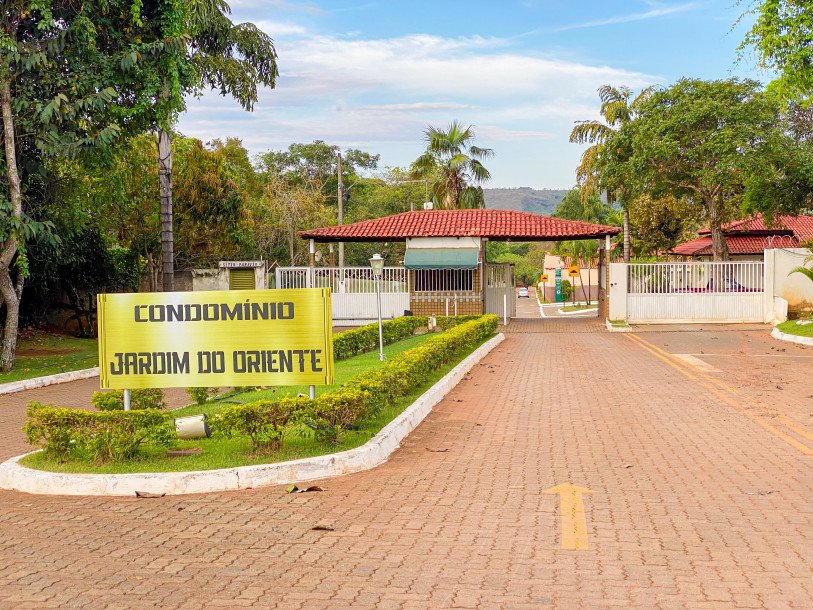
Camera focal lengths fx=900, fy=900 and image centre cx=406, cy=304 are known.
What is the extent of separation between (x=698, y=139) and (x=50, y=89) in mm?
22566

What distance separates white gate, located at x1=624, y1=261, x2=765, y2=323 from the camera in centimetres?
2914

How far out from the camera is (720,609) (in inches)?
182

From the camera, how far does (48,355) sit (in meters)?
21.1

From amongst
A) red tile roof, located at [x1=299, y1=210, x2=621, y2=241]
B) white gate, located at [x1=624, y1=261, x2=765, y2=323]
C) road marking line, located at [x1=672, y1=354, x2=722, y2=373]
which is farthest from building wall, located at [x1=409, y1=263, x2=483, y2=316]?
road marking line, located at [x1=672, y1=354, x2=722, y2=373]

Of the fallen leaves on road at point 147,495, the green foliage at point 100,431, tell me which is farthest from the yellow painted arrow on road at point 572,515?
the green foliage at point 100,431


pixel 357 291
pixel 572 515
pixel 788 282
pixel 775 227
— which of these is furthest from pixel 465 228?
pixel 572 515

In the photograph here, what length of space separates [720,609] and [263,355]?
5329 mm

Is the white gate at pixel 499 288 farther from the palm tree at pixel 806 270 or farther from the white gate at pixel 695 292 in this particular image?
the palm tree at pixel 806 270

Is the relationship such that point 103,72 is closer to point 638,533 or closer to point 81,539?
point 81,539

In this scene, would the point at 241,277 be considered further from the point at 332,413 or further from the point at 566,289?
the point at 566,289

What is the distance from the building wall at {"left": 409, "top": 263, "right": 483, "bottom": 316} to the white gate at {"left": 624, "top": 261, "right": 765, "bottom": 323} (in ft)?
16.6

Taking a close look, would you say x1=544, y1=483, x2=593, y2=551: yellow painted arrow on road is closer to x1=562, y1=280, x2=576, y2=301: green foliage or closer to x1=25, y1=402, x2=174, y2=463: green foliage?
x1=25, y1=402, x2=174, y2=463: green foliage

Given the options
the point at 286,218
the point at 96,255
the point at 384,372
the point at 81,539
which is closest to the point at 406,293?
the point at 96,255

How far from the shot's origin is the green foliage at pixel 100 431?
8.06 meters
